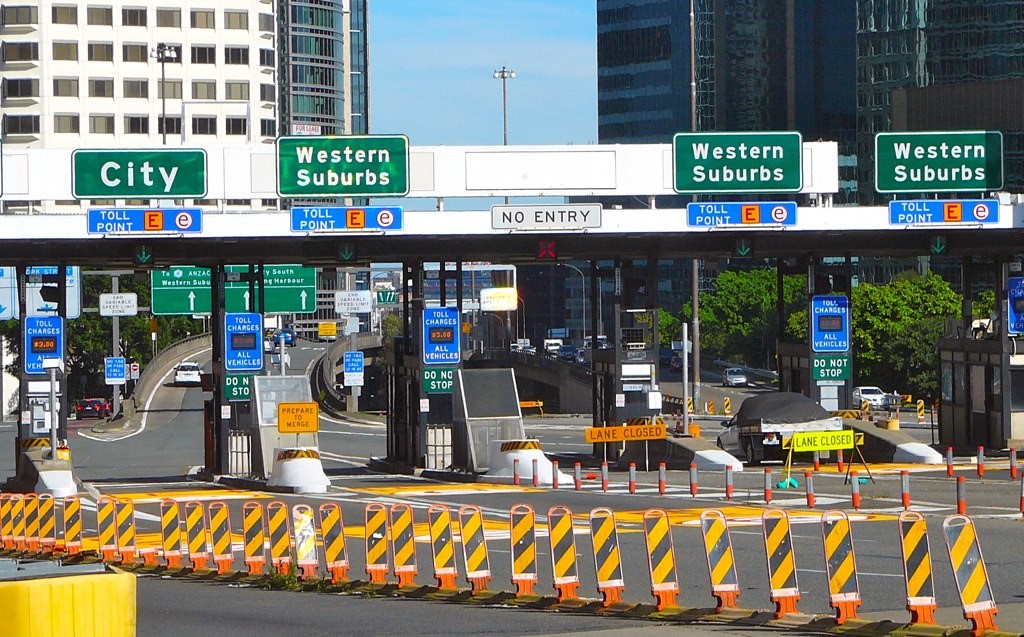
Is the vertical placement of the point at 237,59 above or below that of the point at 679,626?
above

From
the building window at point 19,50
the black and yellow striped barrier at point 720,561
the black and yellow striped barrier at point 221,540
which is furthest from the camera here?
the building window at point 19,50

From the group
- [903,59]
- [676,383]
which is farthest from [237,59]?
[903,59]

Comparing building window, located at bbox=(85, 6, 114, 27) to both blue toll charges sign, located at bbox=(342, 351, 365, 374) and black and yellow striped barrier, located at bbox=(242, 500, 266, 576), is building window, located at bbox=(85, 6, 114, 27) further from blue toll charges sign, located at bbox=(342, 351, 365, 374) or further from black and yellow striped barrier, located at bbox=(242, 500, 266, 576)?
black and yellow striped barrier, located at bbox=(242, 500, 266, 576)

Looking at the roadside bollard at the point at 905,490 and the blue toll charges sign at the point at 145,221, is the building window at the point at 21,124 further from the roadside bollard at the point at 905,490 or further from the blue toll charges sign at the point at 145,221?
the roadside bollard at the point at 905,490

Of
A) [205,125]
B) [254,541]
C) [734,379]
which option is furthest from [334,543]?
[205,125]

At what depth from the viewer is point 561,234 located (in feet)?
127

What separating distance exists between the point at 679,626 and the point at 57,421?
2547cm

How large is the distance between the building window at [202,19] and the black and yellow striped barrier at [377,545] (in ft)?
351

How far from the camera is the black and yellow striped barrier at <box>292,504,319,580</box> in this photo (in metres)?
20.4

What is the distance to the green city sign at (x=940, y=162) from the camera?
3819cm

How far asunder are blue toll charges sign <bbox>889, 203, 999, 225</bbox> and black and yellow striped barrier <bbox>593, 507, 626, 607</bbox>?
22.7m

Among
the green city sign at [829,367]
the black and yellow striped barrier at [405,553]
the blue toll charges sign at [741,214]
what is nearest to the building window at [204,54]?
the green city sign at [829,367]

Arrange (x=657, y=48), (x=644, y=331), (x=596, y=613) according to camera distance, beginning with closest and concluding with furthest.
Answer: (x=596, y=613)
(x=644, y=331)
(x=657, y=48)

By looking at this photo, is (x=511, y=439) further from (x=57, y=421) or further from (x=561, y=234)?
(x=57, y=421)
